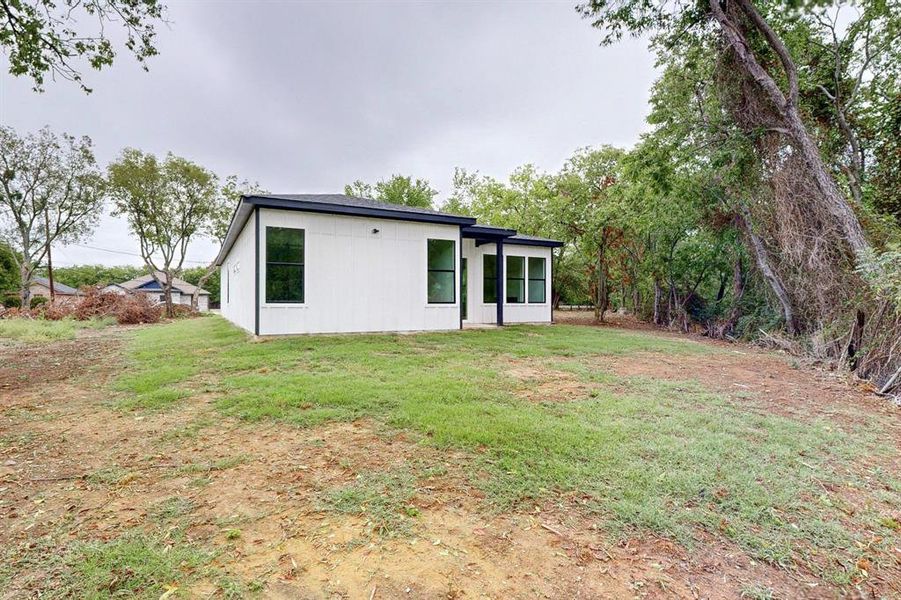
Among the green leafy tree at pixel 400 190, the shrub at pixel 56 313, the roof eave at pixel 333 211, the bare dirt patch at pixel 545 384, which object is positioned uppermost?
the green leafy tree at pixel 400 190

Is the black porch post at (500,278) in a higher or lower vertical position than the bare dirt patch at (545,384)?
higher

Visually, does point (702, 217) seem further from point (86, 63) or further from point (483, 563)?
point (86, 63)

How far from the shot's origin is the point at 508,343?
8375mm

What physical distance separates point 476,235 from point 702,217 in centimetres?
647

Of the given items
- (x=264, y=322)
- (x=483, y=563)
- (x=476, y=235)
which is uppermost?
(x=476, y=235)

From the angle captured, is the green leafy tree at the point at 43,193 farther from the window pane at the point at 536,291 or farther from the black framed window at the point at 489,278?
the window pane at the point at 536,291

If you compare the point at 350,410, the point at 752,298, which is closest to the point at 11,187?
the point at 350,410

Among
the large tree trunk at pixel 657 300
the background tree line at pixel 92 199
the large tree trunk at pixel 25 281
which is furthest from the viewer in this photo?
the large tree trunk at pixel 25 281

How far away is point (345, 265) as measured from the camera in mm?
8695

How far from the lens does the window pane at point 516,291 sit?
12.7 meters

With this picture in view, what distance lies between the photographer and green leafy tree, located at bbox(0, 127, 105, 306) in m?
19.6

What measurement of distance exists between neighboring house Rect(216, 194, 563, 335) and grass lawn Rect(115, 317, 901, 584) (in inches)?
73.2

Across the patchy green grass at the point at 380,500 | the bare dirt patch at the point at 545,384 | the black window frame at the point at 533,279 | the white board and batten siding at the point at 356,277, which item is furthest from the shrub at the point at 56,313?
the patchy green grass at the point at 380,500

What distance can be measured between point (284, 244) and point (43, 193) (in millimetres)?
22083
